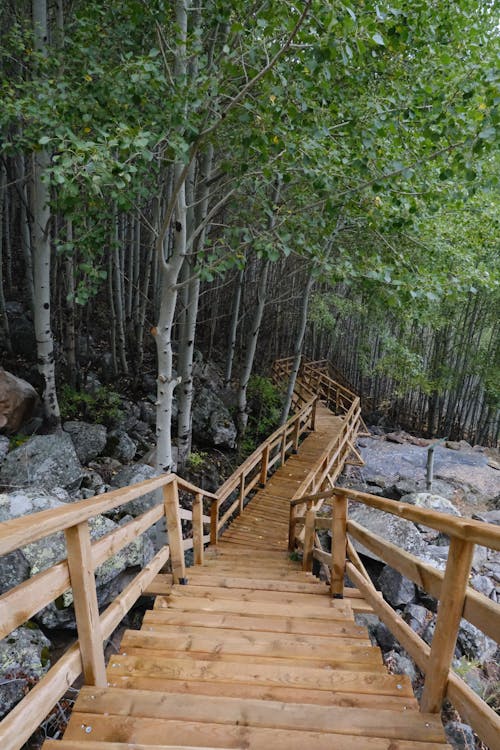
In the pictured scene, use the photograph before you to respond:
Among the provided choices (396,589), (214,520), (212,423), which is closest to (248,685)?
(214,520)

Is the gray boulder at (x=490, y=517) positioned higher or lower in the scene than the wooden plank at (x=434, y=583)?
lower

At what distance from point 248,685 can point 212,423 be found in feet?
25.1

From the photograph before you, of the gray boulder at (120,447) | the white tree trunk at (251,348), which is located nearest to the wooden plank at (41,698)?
the gray boulder at (120,447)

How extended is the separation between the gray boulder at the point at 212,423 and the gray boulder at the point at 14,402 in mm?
3564

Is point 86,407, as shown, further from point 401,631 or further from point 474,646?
point 401,631

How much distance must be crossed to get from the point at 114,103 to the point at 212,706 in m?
4.89

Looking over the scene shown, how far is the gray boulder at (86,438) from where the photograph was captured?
6.74 m

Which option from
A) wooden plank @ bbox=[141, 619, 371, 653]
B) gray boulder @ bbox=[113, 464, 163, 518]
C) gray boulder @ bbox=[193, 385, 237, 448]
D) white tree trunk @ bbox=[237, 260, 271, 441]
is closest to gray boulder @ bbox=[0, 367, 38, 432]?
gray boulder @ bbox=[113, 464, 163, 518]

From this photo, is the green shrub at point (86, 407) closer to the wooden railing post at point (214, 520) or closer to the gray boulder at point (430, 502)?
the wooden railing post at point (214, 520)

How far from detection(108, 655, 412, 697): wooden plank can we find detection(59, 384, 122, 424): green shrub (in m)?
6.19

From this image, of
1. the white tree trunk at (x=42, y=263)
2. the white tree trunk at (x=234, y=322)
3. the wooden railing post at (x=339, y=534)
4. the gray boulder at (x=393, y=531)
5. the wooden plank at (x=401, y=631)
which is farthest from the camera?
the white tree trunk at (x=234, y=322)

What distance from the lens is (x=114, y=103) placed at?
13.6 feet

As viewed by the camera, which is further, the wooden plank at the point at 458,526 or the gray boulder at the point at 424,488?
the gray boulder at the point at 424,488

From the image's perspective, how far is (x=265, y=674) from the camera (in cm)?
185
